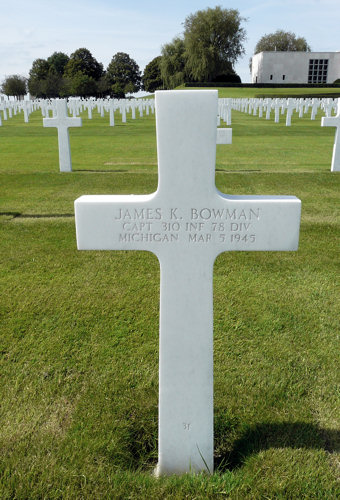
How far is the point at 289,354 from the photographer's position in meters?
3.16

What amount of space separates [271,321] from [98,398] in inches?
62.8

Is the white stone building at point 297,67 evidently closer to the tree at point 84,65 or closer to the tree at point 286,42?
the tree at point 286,42

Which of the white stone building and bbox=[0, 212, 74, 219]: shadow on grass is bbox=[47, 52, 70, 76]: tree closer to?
the white stone building

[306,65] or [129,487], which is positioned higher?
[306,65]

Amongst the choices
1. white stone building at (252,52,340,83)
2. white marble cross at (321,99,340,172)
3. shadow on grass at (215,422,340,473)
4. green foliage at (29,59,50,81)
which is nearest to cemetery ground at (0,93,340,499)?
shadow on grass at (215,422,340,473)

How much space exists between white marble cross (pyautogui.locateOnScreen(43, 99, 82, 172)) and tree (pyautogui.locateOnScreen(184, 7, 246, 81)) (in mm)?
56610

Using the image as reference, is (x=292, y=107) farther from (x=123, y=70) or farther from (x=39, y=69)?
(x=123, y=70)

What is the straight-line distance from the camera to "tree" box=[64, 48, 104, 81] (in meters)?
79.8

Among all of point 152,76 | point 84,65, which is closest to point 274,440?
point 84,65

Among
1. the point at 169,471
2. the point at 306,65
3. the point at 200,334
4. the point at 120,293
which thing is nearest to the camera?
the point at 200,334

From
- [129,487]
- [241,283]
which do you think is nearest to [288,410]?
[129,487]

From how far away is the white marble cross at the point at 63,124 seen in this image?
33.4 feet

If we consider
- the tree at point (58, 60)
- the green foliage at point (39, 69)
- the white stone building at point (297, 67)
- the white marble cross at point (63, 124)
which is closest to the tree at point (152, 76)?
the tree at point (58, 60)

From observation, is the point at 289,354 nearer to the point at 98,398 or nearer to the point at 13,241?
the point at 98,398
